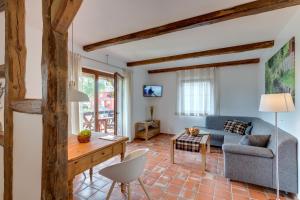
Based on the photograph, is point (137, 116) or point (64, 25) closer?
point (64, 25)

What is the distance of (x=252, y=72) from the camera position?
4.61 metres

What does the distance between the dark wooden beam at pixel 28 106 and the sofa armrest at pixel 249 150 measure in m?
2.54

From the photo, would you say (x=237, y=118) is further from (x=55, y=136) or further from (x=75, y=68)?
(x=55, y=136)

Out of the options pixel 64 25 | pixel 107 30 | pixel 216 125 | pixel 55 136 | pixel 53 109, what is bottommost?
pixel 216 125

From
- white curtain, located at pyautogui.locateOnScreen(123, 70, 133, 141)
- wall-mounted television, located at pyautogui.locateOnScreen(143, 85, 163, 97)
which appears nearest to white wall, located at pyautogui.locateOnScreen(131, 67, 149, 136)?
wall-mounted television, located at pyautogui.locateOnScreen(143, 85, 163, 97)

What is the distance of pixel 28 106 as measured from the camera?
1.40 m

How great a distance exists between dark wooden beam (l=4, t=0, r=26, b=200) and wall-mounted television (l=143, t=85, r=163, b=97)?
4160 mm

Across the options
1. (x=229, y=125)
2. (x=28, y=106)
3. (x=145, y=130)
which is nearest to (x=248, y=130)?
(x=229, y=125)

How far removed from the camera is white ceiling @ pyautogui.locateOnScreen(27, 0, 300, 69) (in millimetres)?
1885

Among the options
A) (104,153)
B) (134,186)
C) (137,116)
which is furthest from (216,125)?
(104,153)

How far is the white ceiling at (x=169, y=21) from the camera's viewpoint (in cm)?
188

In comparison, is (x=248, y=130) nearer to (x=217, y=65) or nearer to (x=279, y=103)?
(x=217, y=65)

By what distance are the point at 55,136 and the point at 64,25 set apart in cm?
77

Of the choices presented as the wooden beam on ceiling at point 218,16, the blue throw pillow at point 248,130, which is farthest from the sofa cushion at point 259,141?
the wooden beam on ceiling at point 218,16
